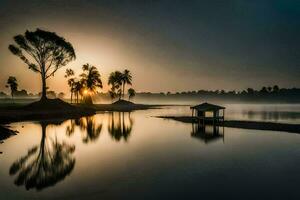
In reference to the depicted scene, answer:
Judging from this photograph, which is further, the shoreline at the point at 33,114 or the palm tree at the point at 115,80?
the palm tree at the point at 115,80

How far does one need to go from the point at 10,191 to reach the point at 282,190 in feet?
46.9

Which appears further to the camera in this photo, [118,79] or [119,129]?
[118,79]

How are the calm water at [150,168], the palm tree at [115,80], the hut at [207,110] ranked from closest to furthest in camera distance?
the calm water at [150,168] < the hut at [207,110] < the palm tree at [115,80]

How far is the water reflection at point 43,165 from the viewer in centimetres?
1584

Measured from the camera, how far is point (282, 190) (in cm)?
1401

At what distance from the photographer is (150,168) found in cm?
1900

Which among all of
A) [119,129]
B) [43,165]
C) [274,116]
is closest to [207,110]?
[119,129]

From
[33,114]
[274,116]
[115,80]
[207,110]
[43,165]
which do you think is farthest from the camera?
[115,80]

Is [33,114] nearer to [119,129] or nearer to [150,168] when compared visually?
[119,129]

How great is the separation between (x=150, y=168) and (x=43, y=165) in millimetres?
8120

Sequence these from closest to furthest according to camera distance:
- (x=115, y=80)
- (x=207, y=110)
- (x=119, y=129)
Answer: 1. (x=119, y=129)
2. (x=207, y=110)
3. (x=115, y=80)

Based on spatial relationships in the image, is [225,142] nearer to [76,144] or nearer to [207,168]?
[207,168]

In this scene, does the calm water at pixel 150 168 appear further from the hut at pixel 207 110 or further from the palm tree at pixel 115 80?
the palm tree at pixel 115 80

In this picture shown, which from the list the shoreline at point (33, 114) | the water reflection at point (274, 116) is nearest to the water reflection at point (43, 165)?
the shoreline at point (33, 114)
